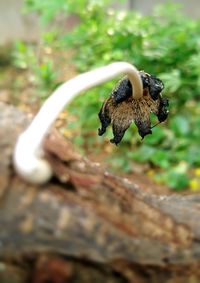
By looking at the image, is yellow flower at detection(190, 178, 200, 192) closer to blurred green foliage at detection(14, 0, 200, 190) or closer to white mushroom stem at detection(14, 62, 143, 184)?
blurred green foliage at detection(14, 0, 200, 190)

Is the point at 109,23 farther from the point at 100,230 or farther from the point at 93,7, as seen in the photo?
the point at 100,230

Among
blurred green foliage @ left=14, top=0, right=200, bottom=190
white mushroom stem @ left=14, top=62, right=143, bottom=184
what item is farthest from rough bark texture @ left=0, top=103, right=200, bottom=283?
blurred green foliage @ left=14, top=0, right=200, bottom=190

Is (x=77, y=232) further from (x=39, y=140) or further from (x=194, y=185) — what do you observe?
(x=194, y=185)

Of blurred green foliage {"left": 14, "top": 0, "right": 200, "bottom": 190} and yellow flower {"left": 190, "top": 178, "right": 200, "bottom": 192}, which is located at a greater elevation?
blurred green foliage {"left": 14, "top": 0, "right": 200, "bottom": 190}

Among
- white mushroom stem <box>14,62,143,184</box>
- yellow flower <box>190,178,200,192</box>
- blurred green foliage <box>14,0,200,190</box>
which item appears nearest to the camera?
white mushroom stem <box>14,62,143,184</box>

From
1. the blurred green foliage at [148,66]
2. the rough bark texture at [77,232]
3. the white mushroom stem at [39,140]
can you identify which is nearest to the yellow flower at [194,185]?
the blurred green foliage at [148,66]

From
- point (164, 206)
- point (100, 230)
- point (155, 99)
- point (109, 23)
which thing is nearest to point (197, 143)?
point (109, 23)

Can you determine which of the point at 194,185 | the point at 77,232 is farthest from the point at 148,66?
the point at 77,232
